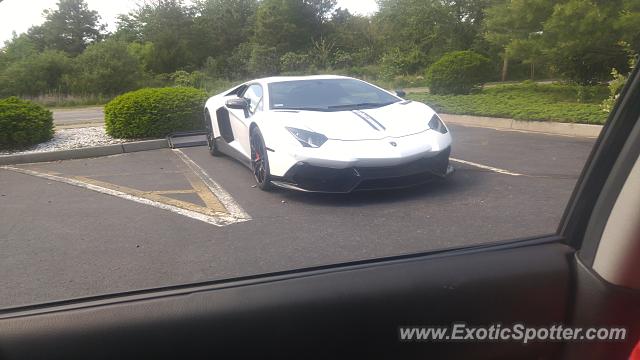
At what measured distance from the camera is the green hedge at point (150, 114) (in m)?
6.38

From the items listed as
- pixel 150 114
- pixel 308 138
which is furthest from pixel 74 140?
pixel 308 138

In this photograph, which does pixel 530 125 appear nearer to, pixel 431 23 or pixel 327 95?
pixel 431 23

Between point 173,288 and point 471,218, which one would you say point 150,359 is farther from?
point 471,218

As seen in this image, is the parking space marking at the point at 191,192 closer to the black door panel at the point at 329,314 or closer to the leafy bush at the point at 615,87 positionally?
the black door panel at the point at 329,314

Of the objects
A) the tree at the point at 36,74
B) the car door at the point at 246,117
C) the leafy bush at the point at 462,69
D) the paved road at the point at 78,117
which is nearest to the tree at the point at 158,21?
the tree at the point at 36,74

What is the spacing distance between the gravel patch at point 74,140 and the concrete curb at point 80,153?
0.35ft

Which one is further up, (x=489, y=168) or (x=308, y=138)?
(x=308, y=138)

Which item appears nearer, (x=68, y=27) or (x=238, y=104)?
(x=68, y=27)

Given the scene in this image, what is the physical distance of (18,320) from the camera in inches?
42.6

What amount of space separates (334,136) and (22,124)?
11.0 feet

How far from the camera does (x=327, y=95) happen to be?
3.99 metres

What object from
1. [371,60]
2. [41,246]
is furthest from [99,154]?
[41,246]

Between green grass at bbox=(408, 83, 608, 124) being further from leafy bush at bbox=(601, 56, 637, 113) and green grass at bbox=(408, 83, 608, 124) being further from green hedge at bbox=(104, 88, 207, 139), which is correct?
green hedge at bbox=(104, 88, 207, 139)

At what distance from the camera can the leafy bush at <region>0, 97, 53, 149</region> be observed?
4.08 metres
